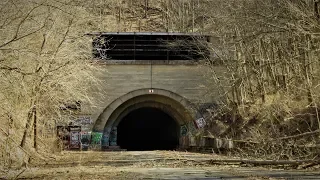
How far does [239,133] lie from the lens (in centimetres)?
2745

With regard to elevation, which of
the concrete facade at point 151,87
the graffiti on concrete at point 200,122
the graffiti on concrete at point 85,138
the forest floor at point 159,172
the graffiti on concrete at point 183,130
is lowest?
the forest floor at point 159,172

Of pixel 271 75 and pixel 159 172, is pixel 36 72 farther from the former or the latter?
pixel 271 75

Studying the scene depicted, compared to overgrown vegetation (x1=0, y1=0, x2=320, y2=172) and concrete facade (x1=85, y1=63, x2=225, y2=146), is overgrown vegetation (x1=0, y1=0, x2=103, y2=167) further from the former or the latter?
concrete facade (x1=85, y1=63, x2=225, y2=146)

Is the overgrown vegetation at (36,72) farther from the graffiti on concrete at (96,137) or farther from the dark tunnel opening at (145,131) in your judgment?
the dark tunnel opening at (145,131)

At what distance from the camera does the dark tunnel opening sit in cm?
5175

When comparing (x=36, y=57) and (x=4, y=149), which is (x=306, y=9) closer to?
(x=36, y=57)

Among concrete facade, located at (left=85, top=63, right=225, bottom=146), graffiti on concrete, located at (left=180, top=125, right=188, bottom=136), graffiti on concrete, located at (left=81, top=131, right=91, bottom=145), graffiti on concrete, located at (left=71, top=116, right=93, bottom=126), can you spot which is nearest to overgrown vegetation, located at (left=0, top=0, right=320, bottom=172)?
concrete facade, located at (left=85, top=63, right=225, bottom=146)

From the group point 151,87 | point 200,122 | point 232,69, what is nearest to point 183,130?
point 200,122

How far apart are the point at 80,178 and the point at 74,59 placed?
9959 mm

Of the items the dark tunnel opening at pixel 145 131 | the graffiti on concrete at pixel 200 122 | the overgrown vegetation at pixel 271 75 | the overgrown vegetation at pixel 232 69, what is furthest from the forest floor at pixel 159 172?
the dark tunnel opening at pixel 145 131

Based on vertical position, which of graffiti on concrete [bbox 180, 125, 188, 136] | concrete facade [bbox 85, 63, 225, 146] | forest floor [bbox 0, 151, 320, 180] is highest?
concrete facade [bbox 85, 63, 225, 146]

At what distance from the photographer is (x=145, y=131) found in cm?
5828

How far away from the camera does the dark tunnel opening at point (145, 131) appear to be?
51.8 meters

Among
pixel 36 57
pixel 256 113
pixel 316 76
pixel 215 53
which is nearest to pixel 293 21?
pixel 316 76
